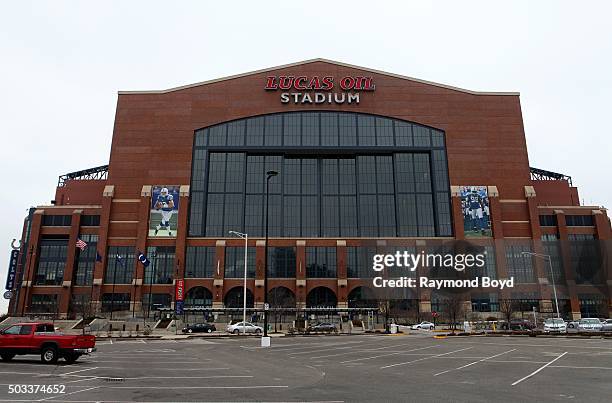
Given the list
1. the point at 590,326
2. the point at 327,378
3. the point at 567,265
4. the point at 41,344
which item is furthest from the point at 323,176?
the point at 327,378

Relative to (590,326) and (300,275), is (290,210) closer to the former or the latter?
(300,275)

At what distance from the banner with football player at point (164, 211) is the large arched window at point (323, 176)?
3170mm

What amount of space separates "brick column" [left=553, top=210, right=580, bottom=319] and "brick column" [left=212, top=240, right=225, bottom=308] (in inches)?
2322

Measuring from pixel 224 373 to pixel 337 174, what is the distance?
73.9m

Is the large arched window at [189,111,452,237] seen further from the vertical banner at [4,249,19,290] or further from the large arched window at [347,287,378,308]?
the vertical banner at [4,249,19,290]

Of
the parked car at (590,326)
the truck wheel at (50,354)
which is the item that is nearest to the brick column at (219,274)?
the parked car at (590,326)

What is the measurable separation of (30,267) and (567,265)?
3671 inches

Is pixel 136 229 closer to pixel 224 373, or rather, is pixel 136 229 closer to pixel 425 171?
pixel 425 171

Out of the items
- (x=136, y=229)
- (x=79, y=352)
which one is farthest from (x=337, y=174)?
(x=79, y=352)

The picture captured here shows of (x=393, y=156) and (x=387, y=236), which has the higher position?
(x=393, y=156)

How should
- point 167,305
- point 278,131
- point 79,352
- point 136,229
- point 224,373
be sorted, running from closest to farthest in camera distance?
point 224,373
point 79,352
point 167,305
point 136,229
point 278,131

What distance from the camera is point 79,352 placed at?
2055cm

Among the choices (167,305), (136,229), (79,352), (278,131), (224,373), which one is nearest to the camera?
(224,373)

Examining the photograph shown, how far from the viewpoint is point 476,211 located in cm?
8444
